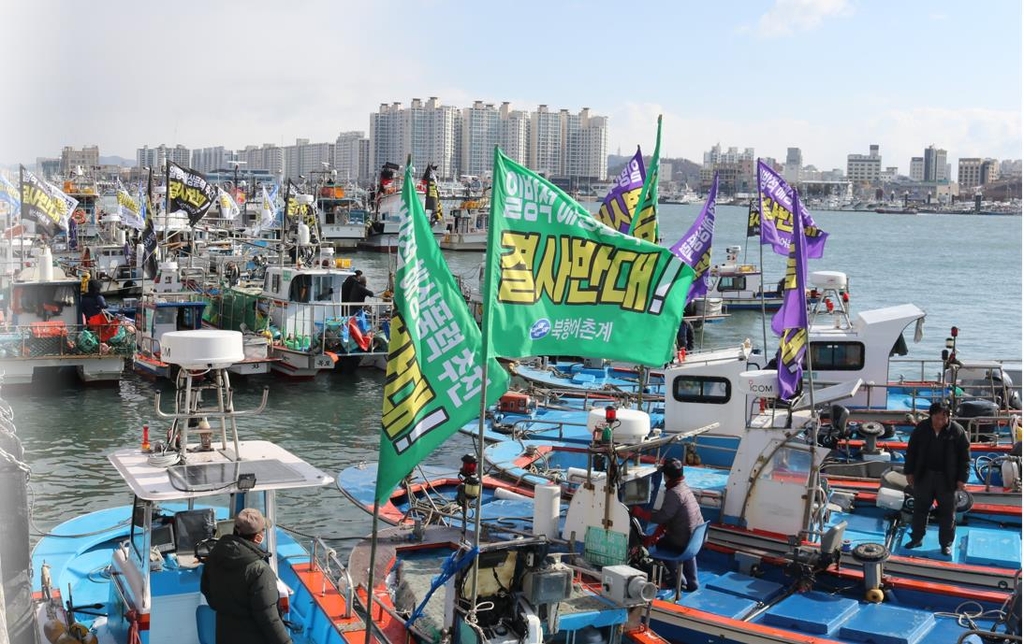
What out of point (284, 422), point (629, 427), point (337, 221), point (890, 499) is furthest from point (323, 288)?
point (337, 221)

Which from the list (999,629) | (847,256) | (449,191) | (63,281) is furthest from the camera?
(449,191)

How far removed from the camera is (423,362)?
845cm

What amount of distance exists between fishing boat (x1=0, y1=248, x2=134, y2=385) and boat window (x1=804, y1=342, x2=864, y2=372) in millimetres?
17257

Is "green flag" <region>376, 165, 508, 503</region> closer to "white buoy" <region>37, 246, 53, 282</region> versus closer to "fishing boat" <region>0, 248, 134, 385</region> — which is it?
"fishing boat" <region>0, 248, 134, 385</region>

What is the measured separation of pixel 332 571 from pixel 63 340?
20.2 meters

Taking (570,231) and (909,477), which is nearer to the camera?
(570,231)

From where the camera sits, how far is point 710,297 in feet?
167

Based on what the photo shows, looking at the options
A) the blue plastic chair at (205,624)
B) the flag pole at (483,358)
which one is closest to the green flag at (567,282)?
the flag pole at (483,358)

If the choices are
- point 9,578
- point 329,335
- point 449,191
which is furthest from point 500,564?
point 449,191

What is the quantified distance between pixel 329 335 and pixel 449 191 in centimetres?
15373

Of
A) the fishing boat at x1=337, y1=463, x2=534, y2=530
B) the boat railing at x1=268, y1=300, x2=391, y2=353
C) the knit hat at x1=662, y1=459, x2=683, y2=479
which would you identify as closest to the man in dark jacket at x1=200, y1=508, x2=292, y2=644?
the fishing boat at x1=337, y1=463, x2=534, y2=530

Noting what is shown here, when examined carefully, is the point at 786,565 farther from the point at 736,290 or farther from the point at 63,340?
the point at 736,290

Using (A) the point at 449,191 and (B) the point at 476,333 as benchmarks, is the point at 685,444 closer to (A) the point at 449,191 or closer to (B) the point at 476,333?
(B) the point at 476,333

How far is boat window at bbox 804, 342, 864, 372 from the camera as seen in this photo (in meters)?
21.9
